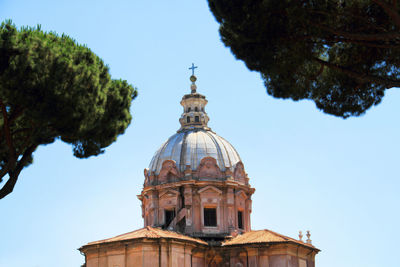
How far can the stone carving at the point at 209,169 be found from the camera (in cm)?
4306

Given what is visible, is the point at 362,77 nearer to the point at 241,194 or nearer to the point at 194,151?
the point at 241,194

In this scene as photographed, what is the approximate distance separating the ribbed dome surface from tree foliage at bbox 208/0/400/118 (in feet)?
73.9

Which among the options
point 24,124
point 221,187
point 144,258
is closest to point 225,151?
point 221,187

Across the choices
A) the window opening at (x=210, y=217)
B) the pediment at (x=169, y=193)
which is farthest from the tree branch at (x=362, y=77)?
the pediment at (x=169, y=193)

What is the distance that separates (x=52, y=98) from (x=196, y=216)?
23.9m

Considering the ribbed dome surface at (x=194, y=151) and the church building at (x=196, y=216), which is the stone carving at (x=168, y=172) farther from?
the ribbed dome surface at (x=194, y=151)

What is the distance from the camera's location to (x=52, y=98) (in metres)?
18.8

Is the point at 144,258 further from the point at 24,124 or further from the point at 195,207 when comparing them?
the point at 24,124

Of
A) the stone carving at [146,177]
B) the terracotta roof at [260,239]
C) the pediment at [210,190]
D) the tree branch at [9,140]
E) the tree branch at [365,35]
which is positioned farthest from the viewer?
the stone carving at [146,177]

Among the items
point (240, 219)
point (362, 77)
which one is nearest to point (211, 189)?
point (240, 219)

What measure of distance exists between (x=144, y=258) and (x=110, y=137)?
1619cm

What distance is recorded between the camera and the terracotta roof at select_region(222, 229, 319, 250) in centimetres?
3819

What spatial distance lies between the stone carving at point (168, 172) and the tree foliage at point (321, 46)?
73.0ft

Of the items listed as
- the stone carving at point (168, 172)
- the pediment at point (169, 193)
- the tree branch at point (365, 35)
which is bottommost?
the tree branch at point (365, 35)
